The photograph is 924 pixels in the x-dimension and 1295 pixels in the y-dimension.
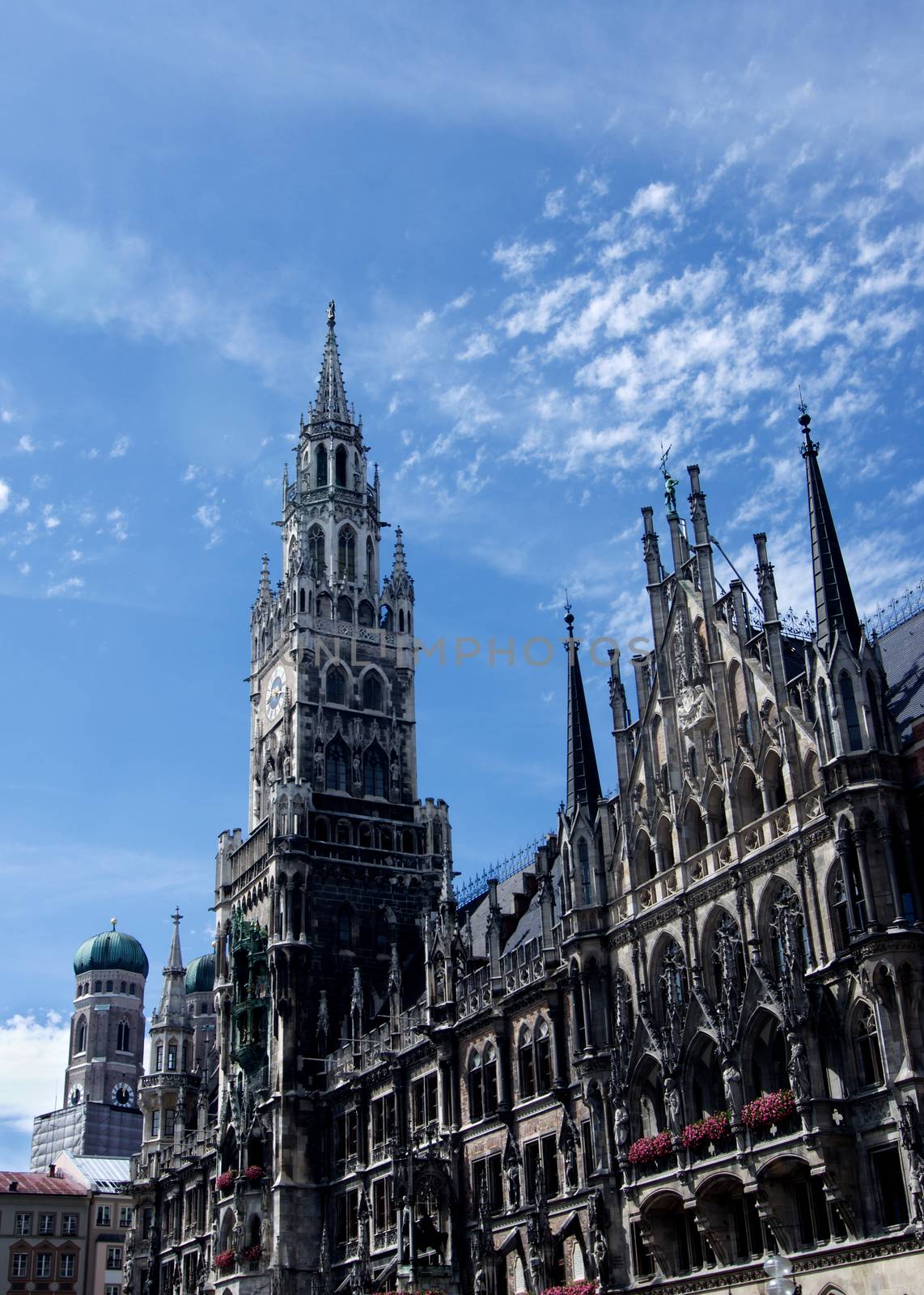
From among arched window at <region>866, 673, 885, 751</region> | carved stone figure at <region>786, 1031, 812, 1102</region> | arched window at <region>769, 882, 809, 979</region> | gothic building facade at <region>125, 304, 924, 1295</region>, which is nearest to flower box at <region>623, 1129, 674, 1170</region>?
gothic building facade at <region>125, 304, 924, 1295</region>

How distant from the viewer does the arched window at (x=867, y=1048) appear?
38719 millimetres

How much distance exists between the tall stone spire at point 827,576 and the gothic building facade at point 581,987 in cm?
10

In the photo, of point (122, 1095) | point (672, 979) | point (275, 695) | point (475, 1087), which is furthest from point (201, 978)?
point (672, 979)

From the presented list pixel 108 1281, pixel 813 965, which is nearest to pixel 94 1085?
pixel 108 1281

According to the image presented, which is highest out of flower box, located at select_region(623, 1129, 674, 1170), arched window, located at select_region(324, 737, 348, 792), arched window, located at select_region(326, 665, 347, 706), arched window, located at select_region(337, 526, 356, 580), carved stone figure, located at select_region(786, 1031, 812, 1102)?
arched window, located at select_region(337, 526, 356, 580)

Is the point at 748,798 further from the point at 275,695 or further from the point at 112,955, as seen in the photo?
the point at 112,955

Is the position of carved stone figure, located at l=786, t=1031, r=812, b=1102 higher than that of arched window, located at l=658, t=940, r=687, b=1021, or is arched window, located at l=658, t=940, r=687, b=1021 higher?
arched window, located at l=658, t=940, r=687, b=1021

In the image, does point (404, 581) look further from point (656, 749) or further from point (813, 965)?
point (813, 965)

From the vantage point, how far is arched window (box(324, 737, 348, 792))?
78.7 meters

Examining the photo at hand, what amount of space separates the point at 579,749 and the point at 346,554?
3341 cm

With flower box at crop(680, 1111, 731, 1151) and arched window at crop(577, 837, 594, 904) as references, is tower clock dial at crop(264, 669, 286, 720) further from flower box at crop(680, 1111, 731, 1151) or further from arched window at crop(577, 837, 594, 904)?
flower box at crop(680, 1111, 731, 1151)

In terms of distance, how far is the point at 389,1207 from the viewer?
6191 centimetres

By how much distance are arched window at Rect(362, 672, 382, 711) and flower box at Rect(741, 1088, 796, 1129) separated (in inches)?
1699

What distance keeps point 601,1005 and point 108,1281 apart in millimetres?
68932
